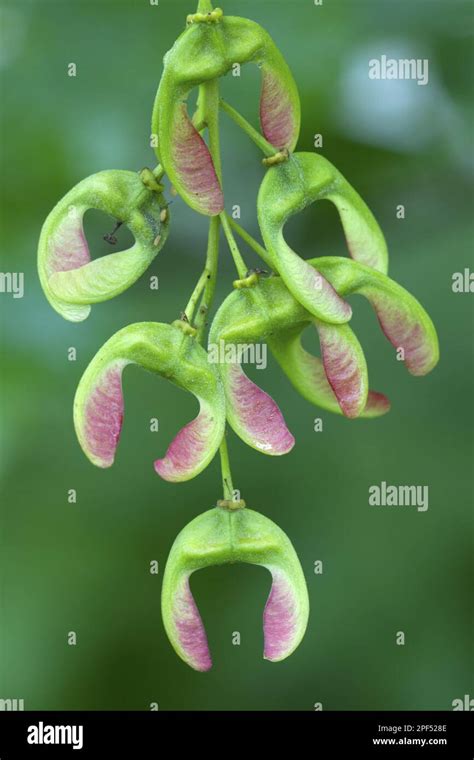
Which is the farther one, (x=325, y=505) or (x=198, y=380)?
(x=325, y=505)

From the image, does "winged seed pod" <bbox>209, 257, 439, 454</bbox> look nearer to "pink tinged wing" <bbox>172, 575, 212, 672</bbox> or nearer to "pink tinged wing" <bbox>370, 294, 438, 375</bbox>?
"pink tinged wing" <bbox>370, 294, 438, 375</bbox>

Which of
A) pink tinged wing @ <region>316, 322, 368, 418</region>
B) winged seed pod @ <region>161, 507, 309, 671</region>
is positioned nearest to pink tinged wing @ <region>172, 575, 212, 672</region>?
winged seed pod @ <region>161, 507, 309, 671</region>

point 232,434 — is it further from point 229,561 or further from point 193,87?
point 193,87

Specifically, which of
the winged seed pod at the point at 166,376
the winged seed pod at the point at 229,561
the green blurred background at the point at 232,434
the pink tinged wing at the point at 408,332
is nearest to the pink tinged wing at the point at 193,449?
the winged seed pod at the point at 166,376

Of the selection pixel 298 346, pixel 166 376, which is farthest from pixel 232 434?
pixel 166 376

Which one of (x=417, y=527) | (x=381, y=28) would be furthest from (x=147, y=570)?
(x=381, y=28)

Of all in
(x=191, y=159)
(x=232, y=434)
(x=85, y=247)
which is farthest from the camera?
(x=232, y=434)

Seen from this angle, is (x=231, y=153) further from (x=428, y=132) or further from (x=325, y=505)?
(x=325, y=505)
